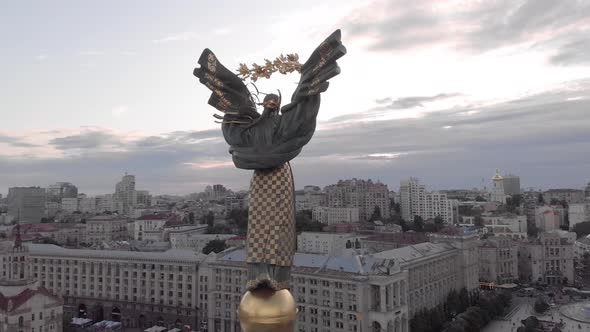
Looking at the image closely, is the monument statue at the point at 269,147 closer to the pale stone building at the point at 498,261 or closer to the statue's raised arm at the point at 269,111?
the statue's raised arm at the point at 269,111

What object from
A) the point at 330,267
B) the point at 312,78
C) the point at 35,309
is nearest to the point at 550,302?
the point at 330,267

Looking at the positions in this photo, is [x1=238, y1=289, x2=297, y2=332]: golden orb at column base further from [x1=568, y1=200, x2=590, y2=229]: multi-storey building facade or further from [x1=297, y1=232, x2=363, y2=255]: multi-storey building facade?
[x1=568, y1=200, x2=590, y2=229]: multi-storey building facade

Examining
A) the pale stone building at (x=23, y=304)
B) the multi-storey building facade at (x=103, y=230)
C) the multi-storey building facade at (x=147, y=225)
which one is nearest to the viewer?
the pale stone building at (x=23, y=304)

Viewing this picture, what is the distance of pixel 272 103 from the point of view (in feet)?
31.8

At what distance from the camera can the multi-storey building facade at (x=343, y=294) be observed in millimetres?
30547

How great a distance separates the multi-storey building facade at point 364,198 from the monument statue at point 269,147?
86.1 m

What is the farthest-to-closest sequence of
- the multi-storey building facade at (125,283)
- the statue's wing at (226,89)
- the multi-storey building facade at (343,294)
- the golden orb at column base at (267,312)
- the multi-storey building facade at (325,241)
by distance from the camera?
the multi-storey building facade at (325,241)
the multi-storey building facade at (125,283)
the multi-storey building facade at (343,294)
the statue's wing at (226,89)
the golden orb at column base at (267,312)

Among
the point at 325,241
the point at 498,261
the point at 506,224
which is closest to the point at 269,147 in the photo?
the point at 325,241

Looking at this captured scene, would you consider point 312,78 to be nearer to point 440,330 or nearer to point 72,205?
point 440,330

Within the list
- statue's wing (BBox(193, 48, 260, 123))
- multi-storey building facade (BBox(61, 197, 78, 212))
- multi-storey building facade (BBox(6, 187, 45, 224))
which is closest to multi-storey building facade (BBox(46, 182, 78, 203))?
multi-storey building facade (BBox(61, 197, 78, 212))

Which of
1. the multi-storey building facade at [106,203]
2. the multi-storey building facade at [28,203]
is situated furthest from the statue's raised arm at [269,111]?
the multi-storey building facade at [106,203]

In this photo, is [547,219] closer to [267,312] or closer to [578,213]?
[578,213]

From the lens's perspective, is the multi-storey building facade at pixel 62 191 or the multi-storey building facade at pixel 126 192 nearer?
the multi-storey building facade at pixel 126 192

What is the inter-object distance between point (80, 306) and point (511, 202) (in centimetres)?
9509
